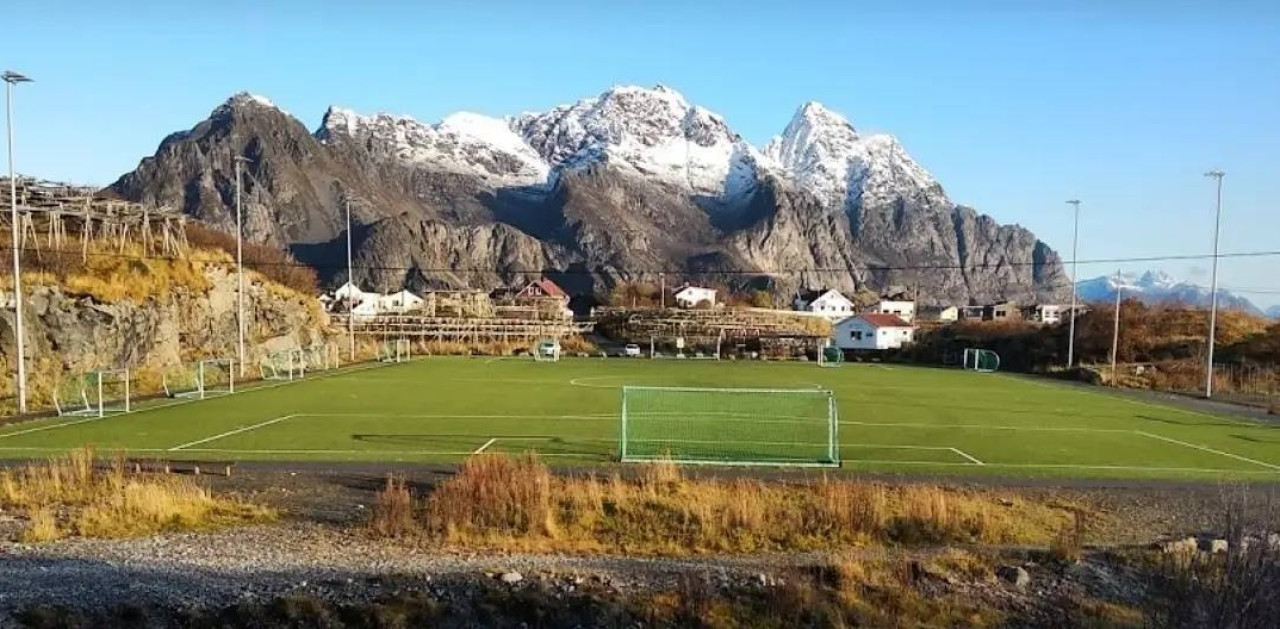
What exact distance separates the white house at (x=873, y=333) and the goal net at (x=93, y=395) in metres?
65.8

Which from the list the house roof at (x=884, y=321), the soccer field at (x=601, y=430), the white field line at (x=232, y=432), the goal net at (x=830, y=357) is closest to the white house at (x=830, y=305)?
the house roof at (x=884, y=321)

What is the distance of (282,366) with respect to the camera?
43.1m

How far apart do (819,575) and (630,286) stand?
393 feet

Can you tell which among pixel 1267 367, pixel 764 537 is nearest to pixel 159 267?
pixel 764 537

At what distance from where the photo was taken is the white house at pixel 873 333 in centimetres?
8612

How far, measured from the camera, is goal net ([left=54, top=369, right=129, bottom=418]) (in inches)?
1002

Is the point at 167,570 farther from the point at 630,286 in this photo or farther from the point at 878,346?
the point at 630,286

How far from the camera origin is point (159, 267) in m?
39.4

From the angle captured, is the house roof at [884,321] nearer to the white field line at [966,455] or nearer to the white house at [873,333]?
the white house at [873,333]

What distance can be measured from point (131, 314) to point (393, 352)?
27.8m

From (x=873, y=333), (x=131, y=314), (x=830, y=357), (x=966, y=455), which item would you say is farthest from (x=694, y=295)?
(x=966, y=455)

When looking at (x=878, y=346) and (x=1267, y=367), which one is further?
(x=878, y=346)

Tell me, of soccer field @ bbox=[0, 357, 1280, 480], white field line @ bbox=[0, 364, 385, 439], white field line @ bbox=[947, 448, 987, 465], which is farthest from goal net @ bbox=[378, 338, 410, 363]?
white field line @ bbox=[947, 448, 987, 465]

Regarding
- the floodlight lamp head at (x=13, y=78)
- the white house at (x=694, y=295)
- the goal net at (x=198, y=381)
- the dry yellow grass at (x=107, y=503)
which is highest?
the floodlight lamp head at (x=13, y=78)
